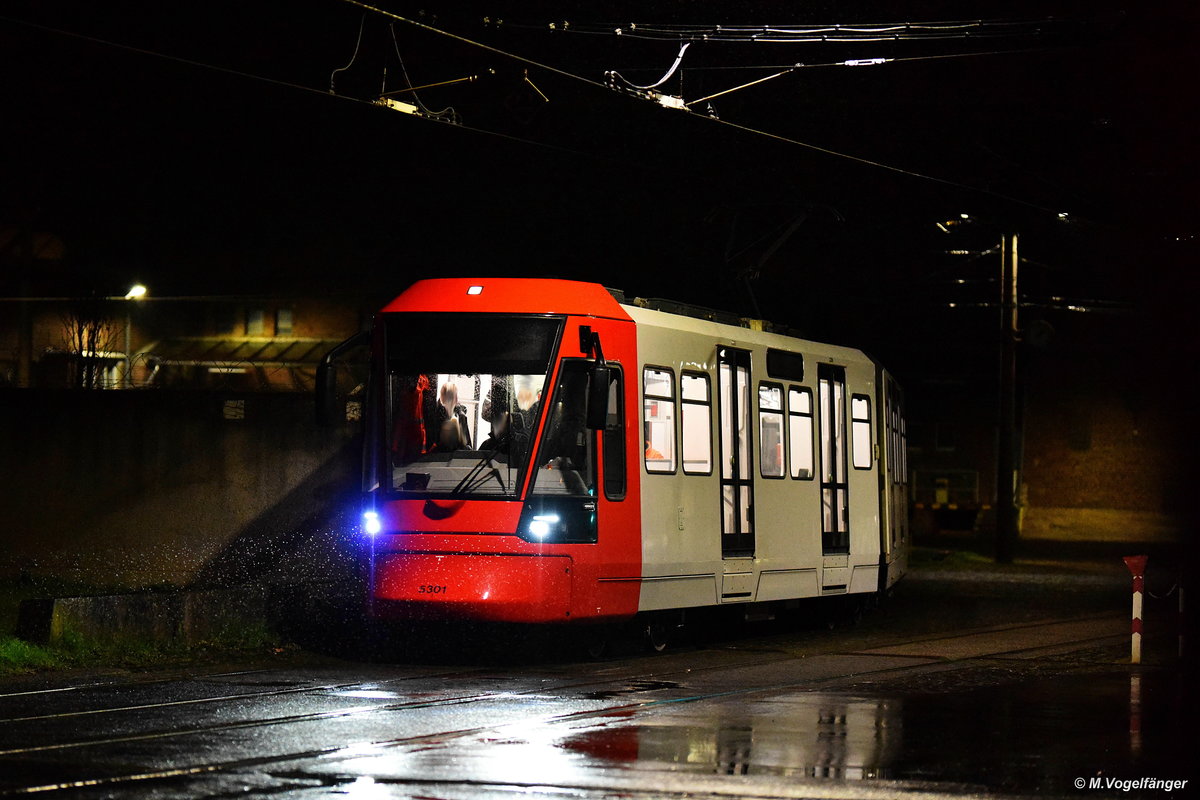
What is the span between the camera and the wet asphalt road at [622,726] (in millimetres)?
8445

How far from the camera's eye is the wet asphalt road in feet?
27.7

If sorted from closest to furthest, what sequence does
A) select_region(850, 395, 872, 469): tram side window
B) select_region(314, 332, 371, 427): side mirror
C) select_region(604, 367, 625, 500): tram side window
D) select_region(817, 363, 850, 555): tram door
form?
select_region(604, 367, 625, 500): tram side window → select_region(314, 332, 371, 427): side mirror → select_region(817, 363, 850, 555): tram door → select_region(850, 395, 872, 469): tram side window

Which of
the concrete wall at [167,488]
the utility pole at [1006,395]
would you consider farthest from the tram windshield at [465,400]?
the utility pole at [1006,395]

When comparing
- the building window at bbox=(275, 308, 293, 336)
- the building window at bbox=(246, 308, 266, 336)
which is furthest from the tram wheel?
the building window at bbox=(246, 308, 266, 336)

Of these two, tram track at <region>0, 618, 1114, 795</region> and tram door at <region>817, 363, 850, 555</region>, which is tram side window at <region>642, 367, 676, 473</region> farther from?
tram door at <region>817, 363, 850, 555</region>

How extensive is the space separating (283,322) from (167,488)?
3796 cm

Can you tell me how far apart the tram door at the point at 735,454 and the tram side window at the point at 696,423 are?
315 mm

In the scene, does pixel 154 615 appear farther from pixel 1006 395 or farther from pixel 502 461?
pixel 1006 395

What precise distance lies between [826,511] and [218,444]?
24.7 feet

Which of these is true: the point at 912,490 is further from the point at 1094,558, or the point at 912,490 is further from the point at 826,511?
the point at 826,511

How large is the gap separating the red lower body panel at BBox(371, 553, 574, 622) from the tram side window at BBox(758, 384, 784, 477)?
429 centimetres

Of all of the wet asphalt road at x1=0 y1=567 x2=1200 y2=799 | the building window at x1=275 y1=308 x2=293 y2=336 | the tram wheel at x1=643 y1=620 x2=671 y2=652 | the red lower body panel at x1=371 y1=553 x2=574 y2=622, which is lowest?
the wet asphalt road at x1=0 y1=567 x2=1200 y2=799

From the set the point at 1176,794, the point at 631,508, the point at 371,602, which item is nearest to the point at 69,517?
the point at 371,602

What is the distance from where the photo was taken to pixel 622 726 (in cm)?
1059
